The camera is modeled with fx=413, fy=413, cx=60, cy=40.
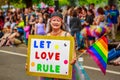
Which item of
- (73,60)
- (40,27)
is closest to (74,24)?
(40,27)

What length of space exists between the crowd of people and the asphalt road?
1.41 m

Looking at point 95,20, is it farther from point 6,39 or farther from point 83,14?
point 6,39

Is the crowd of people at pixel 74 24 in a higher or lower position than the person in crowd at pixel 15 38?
higher

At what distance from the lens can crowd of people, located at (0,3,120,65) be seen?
15414mm

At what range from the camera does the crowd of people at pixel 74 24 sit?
15.4 m

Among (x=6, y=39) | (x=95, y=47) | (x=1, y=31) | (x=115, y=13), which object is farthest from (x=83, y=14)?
(x=95, y=47)

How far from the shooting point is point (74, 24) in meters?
16.0

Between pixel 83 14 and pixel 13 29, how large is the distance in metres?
4.66

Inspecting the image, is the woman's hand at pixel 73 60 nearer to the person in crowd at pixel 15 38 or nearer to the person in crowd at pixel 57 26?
the person in crowd at pixel 57 26

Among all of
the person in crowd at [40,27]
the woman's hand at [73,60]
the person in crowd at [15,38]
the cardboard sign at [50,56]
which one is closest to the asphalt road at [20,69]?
the person in crowd at [40,27]

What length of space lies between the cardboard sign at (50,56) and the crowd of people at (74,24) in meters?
8.43

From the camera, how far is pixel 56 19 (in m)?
6.15

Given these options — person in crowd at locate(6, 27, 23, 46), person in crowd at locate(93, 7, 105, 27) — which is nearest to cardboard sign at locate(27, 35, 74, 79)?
person in crowd at locate(93, 7, 105, 27)

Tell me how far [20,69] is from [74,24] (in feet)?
15.1
